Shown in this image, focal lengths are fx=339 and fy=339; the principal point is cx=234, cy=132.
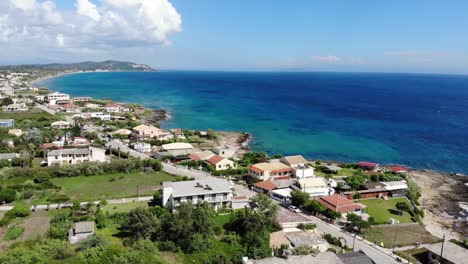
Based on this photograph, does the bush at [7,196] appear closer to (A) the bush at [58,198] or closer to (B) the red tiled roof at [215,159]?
(A) the bush at [58,198]

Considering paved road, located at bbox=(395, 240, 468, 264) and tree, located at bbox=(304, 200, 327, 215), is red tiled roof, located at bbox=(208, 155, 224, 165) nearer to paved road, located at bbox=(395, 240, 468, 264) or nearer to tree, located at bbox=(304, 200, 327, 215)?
tree, located at bbox=(304, 200, 327, 215)

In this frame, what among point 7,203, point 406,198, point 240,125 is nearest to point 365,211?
point 406,198

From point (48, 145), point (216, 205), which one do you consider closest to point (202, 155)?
point (216, 205)

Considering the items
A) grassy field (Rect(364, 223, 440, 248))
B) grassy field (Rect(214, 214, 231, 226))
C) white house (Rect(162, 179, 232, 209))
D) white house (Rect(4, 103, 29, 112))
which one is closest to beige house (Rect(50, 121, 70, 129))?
white house (Rect(4, 103, 29, 112))

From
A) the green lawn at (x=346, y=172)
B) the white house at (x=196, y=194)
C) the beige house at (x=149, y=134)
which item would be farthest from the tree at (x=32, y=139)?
the green lawn at (x=346, y=172)

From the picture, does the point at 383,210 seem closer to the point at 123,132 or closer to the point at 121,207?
the point at 121,207
